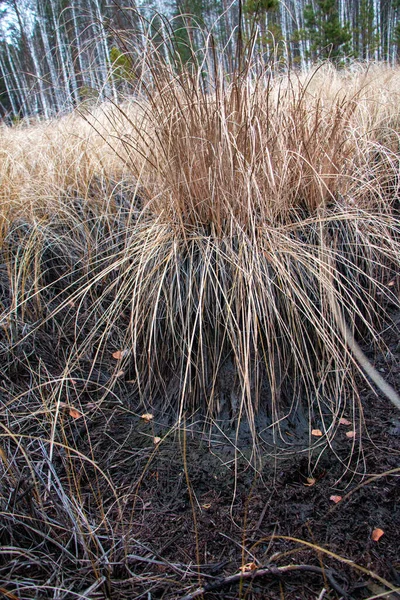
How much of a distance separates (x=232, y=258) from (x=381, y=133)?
2.01m

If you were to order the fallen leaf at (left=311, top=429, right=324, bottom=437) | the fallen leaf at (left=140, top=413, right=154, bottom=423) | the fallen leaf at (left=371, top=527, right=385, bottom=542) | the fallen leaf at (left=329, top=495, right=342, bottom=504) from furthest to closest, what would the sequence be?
the fallen leaf at (left=140, top=413, right=154, bottom=423), the fallen leaf at (left=311, top=429, right=324, bottom=437), the fallen leaf at (left=329, top=495, right=342, bottom=504), the fallen leaf at (left=371, top=527, right=385, bottom=542)

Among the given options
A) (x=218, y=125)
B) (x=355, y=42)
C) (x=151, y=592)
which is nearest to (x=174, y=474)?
(x=151, y=592)

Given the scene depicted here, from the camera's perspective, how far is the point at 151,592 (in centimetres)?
108

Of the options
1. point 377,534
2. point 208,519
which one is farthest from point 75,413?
point 377,534

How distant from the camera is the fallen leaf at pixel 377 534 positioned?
118 cm

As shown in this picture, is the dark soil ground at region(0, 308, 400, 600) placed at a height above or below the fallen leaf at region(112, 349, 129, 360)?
below

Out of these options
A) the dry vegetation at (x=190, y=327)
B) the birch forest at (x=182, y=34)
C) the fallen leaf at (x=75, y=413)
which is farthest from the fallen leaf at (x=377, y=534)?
the birch forest at (x=182, y=34)

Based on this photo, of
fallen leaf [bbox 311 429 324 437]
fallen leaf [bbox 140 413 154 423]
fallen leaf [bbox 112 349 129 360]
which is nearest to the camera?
Answer: fallen leaf [bbox 311 429 324 437]

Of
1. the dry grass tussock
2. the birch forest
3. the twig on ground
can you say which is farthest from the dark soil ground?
the birch forest

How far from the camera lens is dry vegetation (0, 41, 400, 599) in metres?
1.40

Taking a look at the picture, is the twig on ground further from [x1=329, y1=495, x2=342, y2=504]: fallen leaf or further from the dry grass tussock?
the dry grass tussock

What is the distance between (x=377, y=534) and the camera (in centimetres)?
119

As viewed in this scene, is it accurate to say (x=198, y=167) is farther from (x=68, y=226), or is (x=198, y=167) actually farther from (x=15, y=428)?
(x=15, y=428)

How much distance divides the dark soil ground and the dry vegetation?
1 centimetres
